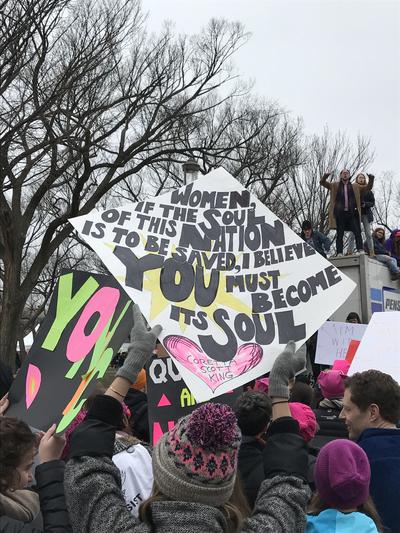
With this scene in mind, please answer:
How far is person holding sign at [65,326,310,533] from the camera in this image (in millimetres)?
1646

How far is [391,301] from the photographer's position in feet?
34.7

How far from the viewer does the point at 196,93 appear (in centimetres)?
1736

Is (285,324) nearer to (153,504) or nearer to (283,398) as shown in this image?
(283,398)

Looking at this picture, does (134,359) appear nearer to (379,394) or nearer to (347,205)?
(379,394)

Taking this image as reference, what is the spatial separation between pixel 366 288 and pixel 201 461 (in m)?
8.64

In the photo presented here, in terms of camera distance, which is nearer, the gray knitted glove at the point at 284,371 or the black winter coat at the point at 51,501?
the black winter coat at the point at 51,501

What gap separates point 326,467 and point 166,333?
3.19ft

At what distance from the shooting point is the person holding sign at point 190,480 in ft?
5.40

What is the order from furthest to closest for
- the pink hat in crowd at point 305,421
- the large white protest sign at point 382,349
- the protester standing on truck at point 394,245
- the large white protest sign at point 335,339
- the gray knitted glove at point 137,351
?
the protester standing on truck at point 394,245, the large white protest sign at point 335,339, the large white protest sign at point 382,349, the pink hat in crowd at point 305,421, the gray knitted glove at point 137,351

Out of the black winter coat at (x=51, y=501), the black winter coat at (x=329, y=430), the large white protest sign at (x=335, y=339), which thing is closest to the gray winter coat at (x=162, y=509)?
the black winter coat at (x=51, y=501)

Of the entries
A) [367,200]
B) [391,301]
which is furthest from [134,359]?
[367,200]

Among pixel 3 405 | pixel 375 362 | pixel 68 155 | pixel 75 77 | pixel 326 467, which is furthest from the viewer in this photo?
pixel 68 155

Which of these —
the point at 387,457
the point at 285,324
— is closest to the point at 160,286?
the point at 285,324

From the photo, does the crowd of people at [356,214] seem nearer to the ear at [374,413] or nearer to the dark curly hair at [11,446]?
the ear at [374,413]
